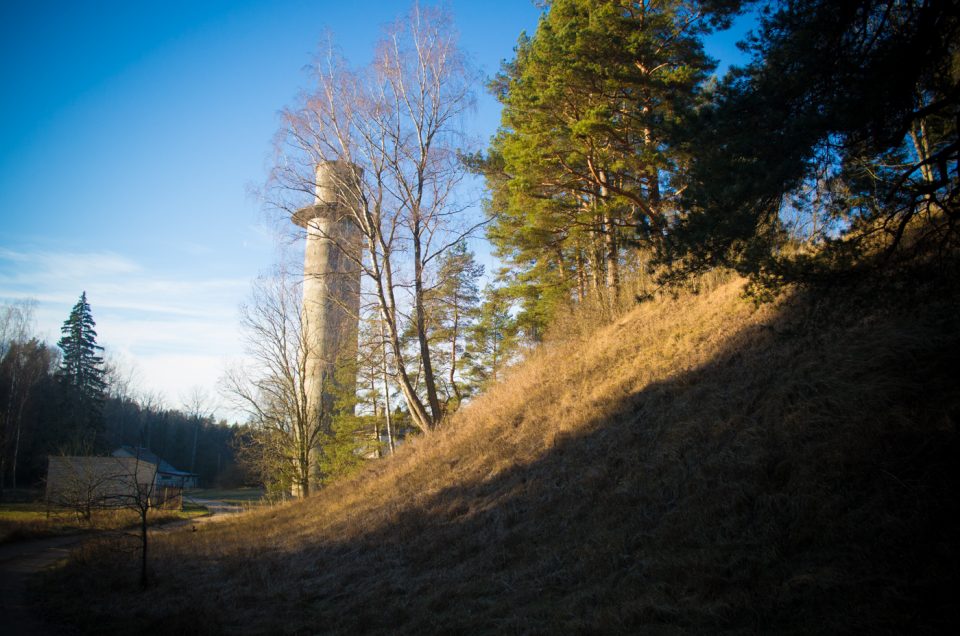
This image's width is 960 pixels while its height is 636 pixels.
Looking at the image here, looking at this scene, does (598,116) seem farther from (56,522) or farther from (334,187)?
(56,522)

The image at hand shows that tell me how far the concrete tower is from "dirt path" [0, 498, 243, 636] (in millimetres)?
9214

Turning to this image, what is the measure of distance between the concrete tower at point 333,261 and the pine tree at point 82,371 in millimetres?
29553

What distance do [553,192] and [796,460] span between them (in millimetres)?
11174

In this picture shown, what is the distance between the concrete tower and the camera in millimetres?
15180

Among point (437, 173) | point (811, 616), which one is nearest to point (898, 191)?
point (811, 616)

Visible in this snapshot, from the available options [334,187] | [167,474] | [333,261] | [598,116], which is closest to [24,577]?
[333,261]

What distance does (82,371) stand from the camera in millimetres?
41625

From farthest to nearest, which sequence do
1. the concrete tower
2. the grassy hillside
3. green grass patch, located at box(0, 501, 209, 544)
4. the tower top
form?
green grass patch, located at box(0, 501, 209, 544)
the concrete tower
the tower top
the grassy hillside

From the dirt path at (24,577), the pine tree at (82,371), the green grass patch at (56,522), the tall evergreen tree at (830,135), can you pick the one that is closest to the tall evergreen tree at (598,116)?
the tall evergreen tree at (830,135)

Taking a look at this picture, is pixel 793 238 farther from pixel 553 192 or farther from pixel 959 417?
pixel 553 192

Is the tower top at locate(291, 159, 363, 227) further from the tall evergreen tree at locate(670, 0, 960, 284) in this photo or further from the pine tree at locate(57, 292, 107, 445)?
the pine tree at locate(57, 292, 107, 445)

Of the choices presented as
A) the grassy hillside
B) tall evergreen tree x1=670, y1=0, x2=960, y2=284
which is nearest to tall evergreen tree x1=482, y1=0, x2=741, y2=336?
the grassy hillside

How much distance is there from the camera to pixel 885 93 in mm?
4309

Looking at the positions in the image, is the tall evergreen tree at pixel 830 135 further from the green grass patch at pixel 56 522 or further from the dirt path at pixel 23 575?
the green grass patch at pixel 56 522
